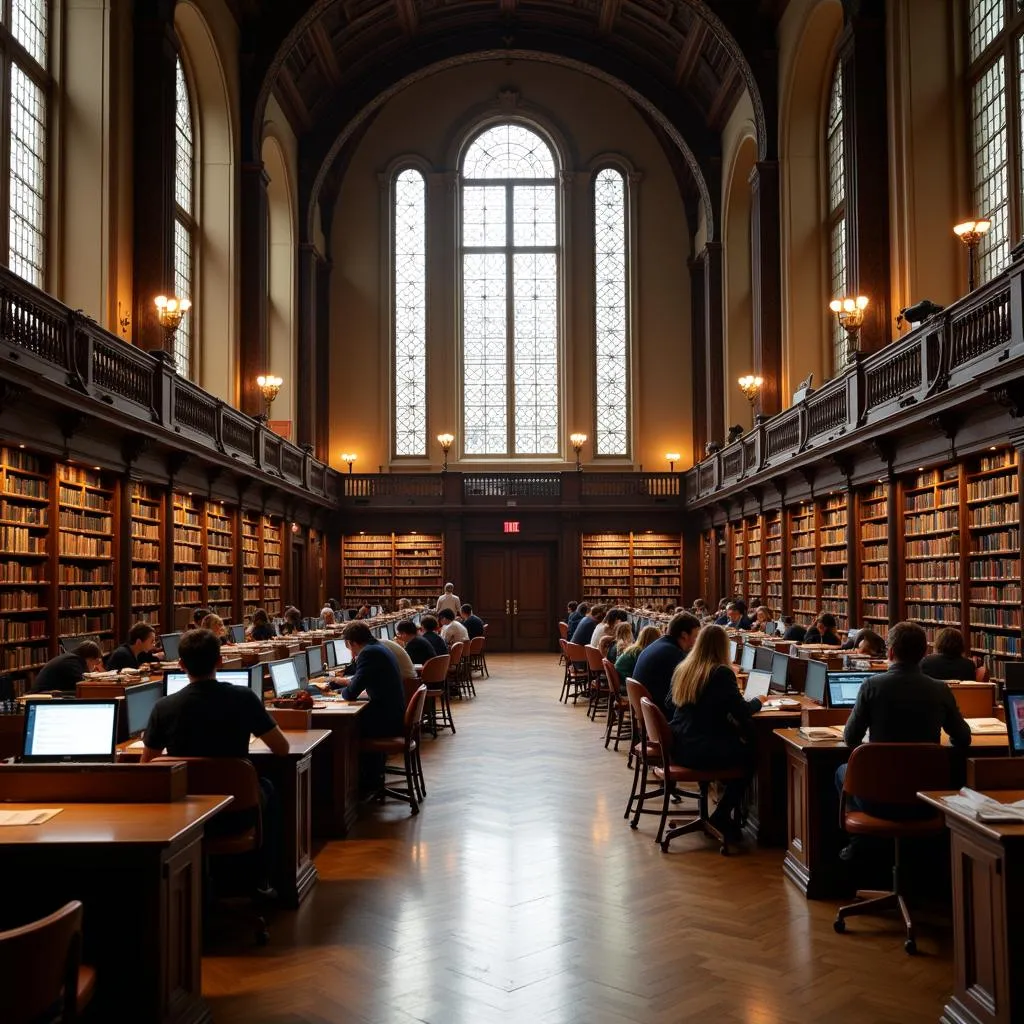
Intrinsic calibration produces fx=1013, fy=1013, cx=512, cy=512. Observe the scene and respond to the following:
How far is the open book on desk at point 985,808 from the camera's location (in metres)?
3.12

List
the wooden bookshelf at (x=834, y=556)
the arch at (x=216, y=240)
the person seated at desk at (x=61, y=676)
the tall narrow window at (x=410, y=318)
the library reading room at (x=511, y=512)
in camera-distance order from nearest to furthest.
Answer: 1. the library reading room at (x=511, y=512)
2. the person seated at desk at (x=61, y=676)
3. the wooden bookshelf at (x=834, y=556)
4. the arch at (x=216, y=240)
5. the tall narrow window at (x=410, y=318)

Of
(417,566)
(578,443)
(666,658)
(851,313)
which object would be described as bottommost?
(666,658)

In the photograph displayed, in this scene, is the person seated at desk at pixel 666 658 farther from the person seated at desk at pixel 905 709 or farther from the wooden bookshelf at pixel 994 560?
the wooden bookshelf at pixel 994 560

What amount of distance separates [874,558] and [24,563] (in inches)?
351

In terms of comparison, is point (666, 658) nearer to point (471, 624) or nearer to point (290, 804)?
point (290, 804)

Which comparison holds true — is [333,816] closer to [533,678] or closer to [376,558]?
[533,678]

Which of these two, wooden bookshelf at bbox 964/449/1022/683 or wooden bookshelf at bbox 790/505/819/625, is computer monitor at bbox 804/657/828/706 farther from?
wooden bookshelf at bbox 790/505/819/625

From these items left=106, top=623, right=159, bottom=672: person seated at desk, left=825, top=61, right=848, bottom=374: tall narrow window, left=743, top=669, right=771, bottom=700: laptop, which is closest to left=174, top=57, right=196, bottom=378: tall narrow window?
left=106, top=623, right=159, bottom=672: person seated at desk

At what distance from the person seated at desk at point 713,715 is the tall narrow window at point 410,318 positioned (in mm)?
18120

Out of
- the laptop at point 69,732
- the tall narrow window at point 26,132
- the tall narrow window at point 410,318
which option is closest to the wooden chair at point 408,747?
the laptop at point 69,732

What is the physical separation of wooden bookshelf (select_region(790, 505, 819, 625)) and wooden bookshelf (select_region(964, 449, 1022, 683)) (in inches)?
165

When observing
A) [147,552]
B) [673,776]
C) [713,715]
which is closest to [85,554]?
[147,552]

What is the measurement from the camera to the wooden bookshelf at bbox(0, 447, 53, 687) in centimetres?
855

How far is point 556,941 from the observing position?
413 cm
